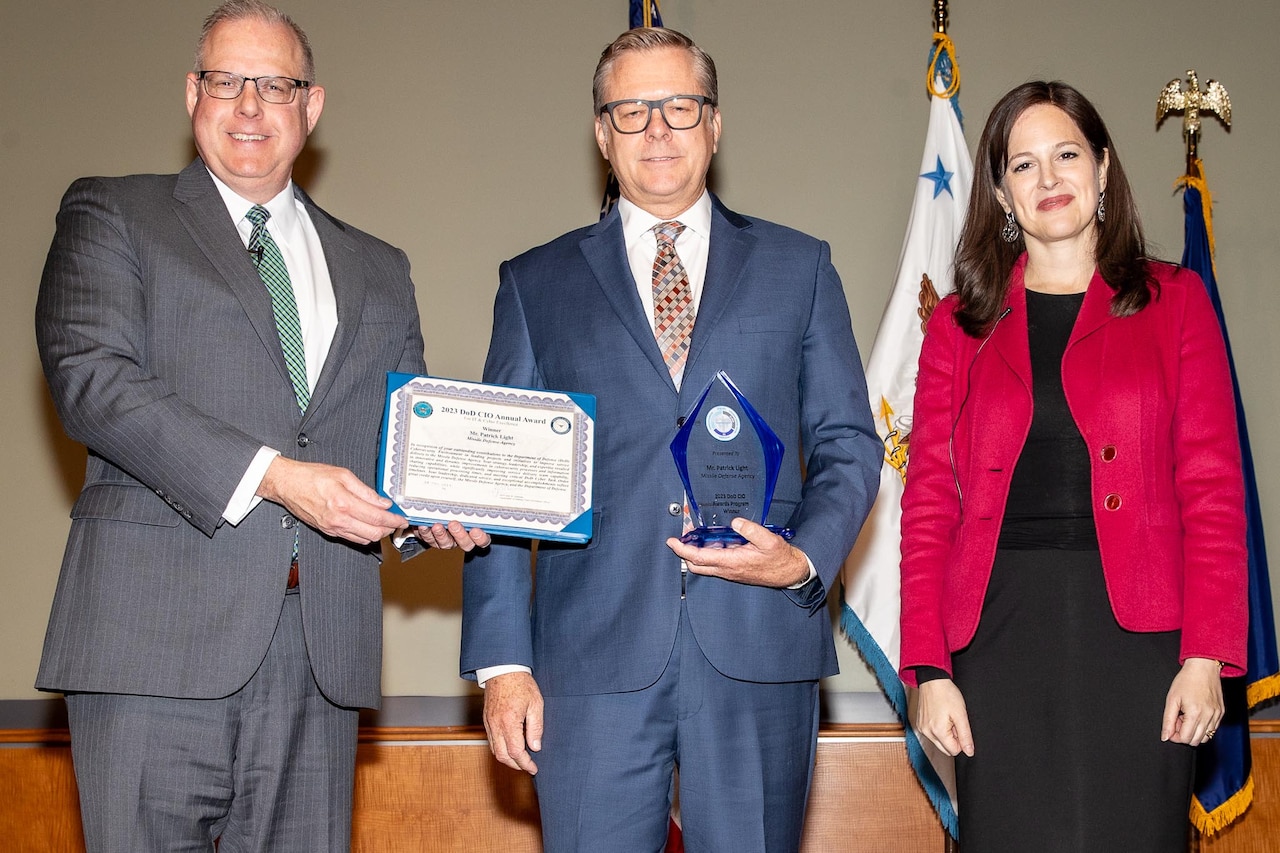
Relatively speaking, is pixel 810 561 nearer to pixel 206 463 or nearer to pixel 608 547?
pixel 608 547

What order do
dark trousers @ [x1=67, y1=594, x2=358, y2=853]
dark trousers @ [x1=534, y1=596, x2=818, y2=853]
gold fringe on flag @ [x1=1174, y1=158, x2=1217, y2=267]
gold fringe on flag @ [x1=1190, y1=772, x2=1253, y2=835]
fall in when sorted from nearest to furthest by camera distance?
dark trousers @ [x1=67, y1=594, x2=358, y2=853] < dark trousers @ [x1=534, y1=596, x2=818, y2=853] < gold fringe on flag @ [x1=1190, y1=772, x2=1253, y2=835] < gold fringe on flag @ [x1=1174, y1=158, x2=1217, y2=267]

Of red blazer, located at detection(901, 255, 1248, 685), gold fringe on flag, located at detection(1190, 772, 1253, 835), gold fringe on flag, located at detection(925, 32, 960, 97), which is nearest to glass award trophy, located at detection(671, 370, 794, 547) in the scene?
red blazer, located at detection(901, 255, 1248, 685)

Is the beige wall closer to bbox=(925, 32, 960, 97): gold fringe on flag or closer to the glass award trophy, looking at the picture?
bbox=(925, 32, 960, 97): gold fringe on flag

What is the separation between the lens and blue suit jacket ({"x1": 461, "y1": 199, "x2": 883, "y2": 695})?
77.8 inches

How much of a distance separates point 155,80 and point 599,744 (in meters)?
2.94

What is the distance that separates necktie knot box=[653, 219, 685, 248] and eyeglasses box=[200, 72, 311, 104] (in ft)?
2.35

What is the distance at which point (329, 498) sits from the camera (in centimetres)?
188

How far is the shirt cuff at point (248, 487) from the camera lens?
1883 millimetres

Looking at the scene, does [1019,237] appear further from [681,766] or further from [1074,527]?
[681,766]

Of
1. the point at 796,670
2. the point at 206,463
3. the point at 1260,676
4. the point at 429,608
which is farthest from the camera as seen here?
the point at 429,608

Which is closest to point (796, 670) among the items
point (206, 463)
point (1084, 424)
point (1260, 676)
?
point (1084, 424)

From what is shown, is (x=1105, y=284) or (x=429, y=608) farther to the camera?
(x=429, y=608)

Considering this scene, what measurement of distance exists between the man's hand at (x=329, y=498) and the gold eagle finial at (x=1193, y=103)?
9.89ft

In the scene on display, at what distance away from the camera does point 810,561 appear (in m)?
1.97
